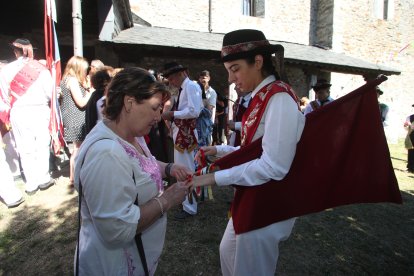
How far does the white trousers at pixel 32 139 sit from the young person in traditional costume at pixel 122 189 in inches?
134

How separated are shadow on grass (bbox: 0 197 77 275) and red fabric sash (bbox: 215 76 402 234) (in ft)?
6.68

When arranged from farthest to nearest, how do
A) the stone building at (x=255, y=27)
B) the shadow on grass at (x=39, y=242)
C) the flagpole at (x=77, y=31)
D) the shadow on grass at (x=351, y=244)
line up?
the stone building at (x=255, y=27)
the flagpole at (x=77, y=31)
the shadow on grass at (x=351, y=244)
the shadow on grass at (x=39, y=242)

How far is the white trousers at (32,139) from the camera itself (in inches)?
165

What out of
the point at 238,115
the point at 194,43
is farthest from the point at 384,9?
the point at 238,115

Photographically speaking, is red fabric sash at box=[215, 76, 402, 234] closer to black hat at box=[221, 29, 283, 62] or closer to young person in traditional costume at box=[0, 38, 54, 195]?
black hat at box=[221, 29, 283, 62]

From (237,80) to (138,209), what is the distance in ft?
2.97

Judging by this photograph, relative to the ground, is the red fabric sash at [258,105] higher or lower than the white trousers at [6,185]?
higher

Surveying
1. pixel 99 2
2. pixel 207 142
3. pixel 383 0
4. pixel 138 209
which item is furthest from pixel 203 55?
pixel 383 0

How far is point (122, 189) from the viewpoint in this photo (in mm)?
1210

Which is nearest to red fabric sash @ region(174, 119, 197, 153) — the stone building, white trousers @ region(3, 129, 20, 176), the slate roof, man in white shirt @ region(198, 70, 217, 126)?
man in white shirt @ region(198, 70, 217, 126)

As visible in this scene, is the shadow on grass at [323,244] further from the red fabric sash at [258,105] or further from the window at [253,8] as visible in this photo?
the window at [253,8]

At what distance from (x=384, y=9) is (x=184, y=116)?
1656 centimetres

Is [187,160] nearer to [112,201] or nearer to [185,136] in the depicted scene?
[185,136]

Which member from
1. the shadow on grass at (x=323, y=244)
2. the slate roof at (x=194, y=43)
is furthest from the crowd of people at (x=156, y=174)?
the slate roof at (x=194, y=43)
